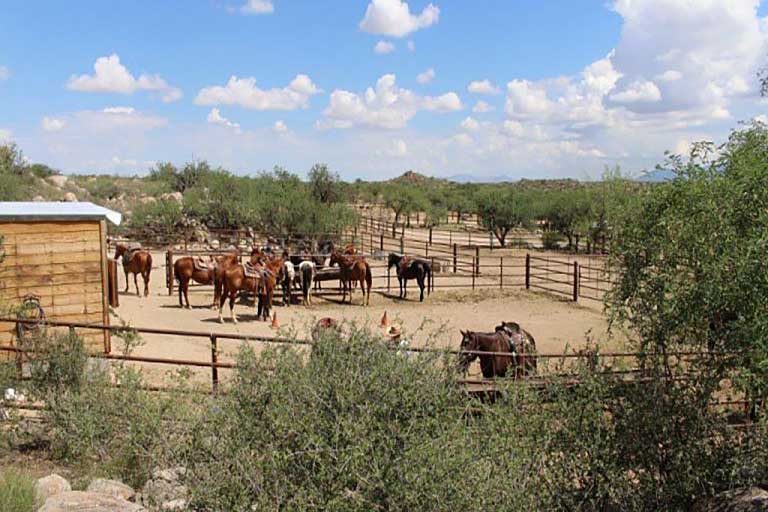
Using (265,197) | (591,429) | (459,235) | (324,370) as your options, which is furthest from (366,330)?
(459,235)

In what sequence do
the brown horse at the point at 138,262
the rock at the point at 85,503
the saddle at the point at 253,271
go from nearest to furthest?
1. the rock at the point at 85,503
2. the saddle at the point at 253,271
3. the brown horse at the point at 138,262

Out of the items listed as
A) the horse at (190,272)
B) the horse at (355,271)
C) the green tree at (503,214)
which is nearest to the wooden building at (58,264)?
the horse at (190,272)

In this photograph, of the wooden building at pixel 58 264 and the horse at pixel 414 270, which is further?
the horse at pixel 414 270

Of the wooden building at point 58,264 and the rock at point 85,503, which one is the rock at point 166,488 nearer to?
the rock at point 85,503

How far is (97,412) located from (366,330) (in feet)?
10.8

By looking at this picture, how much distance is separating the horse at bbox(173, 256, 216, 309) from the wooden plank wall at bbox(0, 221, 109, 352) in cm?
569

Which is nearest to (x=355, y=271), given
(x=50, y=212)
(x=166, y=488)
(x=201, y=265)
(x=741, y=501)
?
(x=201, y=265)

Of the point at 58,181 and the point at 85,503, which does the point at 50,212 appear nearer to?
the point at 85,503

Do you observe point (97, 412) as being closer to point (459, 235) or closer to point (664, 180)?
point (664, 180)

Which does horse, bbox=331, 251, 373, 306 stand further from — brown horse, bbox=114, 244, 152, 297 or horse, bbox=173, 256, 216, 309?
brown horse, bbox=114, 244, 152, 297

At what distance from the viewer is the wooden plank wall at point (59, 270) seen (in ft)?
32.2

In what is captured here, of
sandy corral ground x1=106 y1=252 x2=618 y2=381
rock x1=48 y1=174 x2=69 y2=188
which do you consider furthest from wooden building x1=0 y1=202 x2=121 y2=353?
rock x1=48 y1=174 x2=69 y2=188

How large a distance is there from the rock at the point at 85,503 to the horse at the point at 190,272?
1126 centimetres

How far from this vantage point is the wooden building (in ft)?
32.2
